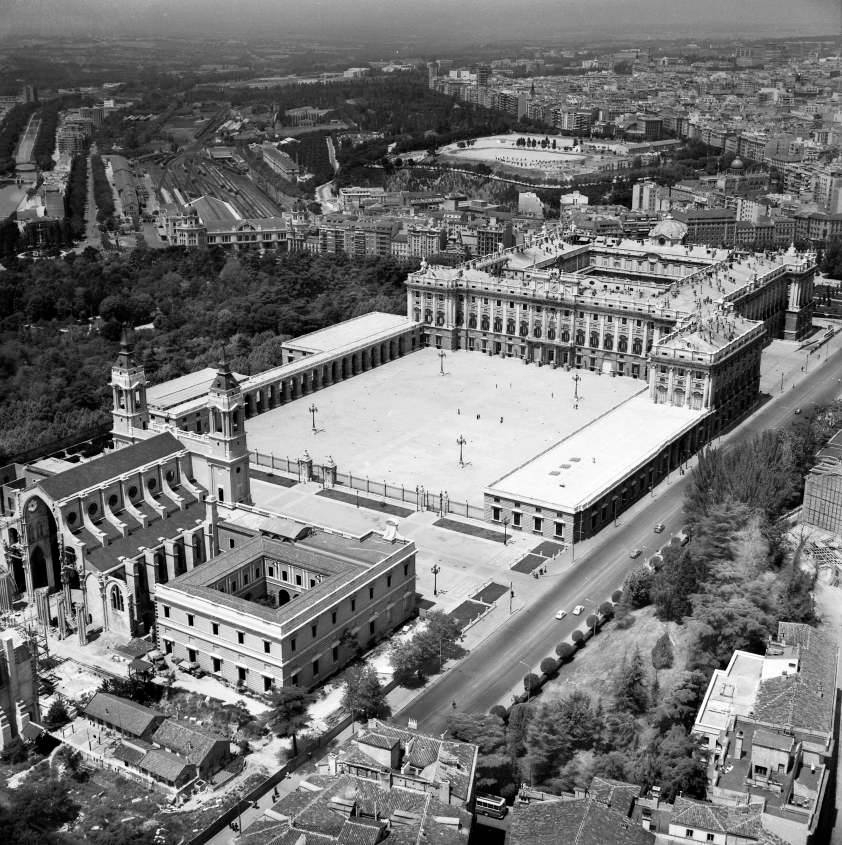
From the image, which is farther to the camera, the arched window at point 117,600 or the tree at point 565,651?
the arched window at point 117,600

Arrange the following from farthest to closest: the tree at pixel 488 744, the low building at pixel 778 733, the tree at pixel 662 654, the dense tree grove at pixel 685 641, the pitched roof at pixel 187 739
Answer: the tree at pixel 662 654, the pitched roof at pixel 187 739, the dense tree grove at pixel 685 641, the tree at pixel 488 744, the low building at pixel 778 733

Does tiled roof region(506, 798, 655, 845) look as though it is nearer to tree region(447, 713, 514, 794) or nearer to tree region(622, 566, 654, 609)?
tree region(447, 713, 514, 794)

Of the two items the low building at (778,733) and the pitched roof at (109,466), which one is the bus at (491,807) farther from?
the pitched roof at (109,466)

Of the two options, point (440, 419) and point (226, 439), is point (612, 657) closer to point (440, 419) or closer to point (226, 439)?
point (226, 439)

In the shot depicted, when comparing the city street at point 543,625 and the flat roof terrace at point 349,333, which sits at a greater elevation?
the flat roof terrace at point 349,333

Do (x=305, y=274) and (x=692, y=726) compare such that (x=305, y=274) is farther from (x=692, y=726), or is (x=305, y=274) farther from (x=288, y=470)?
(x=692, y=726)

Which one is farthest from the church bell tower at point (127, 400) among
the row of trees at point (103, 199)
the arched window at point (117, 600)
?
the row of trees at point (103, 199)

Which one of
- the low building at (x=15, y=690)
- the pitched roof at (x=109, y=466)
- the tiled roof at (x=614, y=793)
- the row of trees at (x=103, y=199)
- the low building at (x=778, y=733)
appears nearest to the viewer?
the tiled roof at (x=614, y=793)
